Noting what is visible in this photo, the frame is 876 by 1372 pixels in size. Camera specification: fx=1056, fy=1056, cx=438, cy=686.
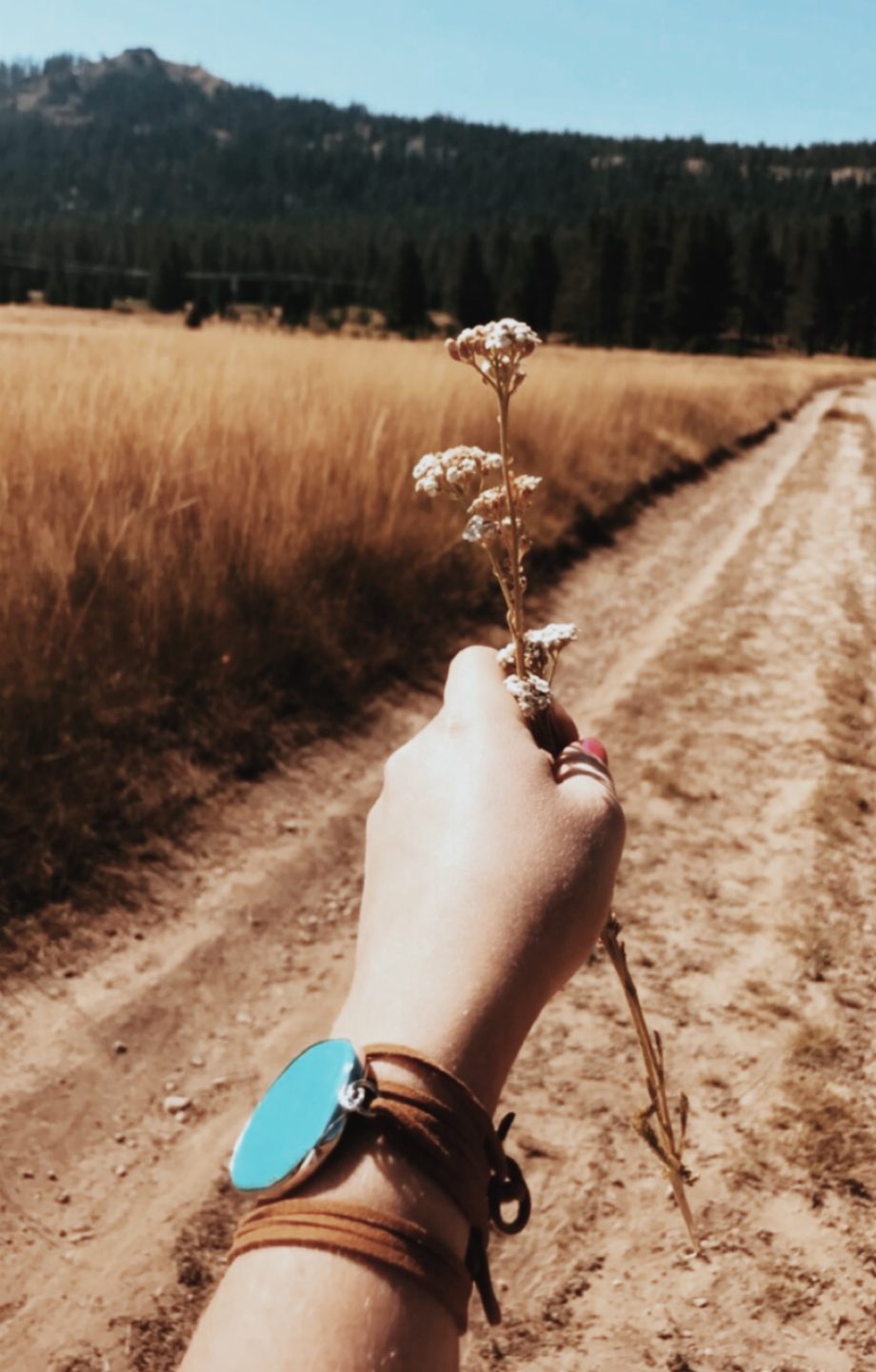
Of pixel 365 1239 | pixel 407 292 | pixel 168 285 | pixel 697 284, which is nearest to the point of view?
pixel 365 1239

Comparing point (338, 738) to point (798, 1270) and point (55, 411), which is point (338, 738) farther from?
point (798, 1270)

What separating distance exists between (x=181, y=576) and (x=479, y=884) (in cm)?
401

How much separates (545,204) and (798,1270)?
550ft

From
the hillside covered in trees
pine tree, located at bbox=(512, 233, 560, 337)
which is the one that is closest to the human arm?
the hillside covered in trees

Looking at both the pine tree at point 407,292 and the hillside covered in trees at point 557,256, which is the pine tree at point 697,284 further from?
the pine tree at point 407,292

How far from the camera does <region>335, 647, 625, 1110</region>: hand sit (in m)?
0.83

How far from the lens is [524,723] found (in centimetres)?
103

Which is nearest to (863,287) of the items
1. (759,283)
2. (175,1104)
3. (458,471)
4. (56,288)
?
(759,283)

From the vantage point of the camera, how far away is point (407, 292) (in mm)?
69312

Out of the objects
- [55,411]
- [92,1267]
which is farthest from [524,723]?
[55,411]

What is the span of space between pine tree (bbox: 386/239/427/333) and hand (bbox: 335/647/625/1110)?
71097mm

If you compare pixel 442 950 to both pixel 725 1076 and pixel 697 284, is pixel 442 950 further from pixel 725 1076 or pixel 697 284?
pixel 697 284

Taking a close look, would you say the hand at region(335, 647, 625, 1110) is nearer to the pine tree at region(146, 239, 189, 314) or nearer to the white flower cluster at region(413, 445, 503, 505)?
the white flower cluster at region(413, 445, 503, 505)

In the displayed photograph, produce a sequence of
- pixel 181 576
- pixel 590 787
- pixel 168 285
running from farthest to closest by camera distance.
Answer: pixel 168 285
pixel 181 576
pixel 590 787
